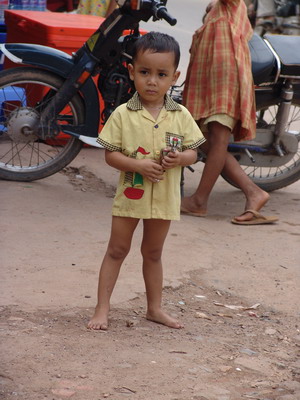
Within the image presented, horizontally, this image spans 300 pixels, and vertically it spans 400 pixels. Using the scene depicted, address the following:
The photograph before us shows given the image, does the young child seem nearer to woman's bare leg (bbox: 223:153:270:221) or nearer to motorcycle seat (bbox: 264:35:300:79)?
woman's bare leg (bbox: 223:153:270:221)

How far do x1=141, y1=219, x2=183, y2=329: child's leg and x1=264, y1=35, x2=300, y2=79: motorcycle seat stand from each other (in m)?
2.56

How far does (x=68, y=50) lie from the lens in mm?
6672

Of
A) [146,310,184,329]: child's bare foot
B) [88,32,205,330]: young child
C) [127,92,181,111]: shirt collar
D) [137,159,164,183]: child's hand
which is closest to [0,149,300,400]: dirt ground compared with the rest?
[146,310,184,329]: child's bare foot

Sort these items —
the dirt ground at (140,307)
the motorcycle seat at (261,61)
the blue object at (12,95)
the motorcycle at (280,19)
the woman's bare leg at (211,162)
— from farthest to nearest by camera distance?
the motorcycle at (280,19)
the blue object at (12,95)
the motorcycle seat at (261,61)
the woman's bare leg at (211,162)
the dirt ground at (140,307)

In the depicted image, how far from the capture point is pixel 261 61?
5.75 metres

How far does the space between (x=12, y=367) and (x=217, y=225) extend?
9.01 feet

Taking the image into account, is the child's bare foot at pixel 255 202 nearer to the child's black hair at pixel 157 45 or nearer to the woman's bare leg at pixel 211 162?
the woman's bare leg at pixel 211 162

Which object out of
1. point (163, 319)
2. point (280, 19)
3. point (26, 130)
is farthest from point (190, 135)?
point (280, 19)

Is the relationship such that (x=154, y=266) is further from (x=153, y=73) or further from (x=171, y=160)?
(x=153, y=73)

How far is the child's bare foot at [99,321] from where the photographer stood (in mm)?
3666

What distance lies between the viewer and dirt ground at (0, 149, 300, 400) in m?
3.17

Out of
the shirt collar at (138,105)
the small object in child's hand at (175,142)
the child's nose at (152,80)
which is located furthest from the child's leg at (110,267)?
the child's nose at (152,80)

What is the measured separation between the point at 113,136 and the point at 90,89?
2386mm

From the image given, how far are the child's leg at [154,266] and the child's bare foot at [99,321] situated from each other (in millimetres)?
243
